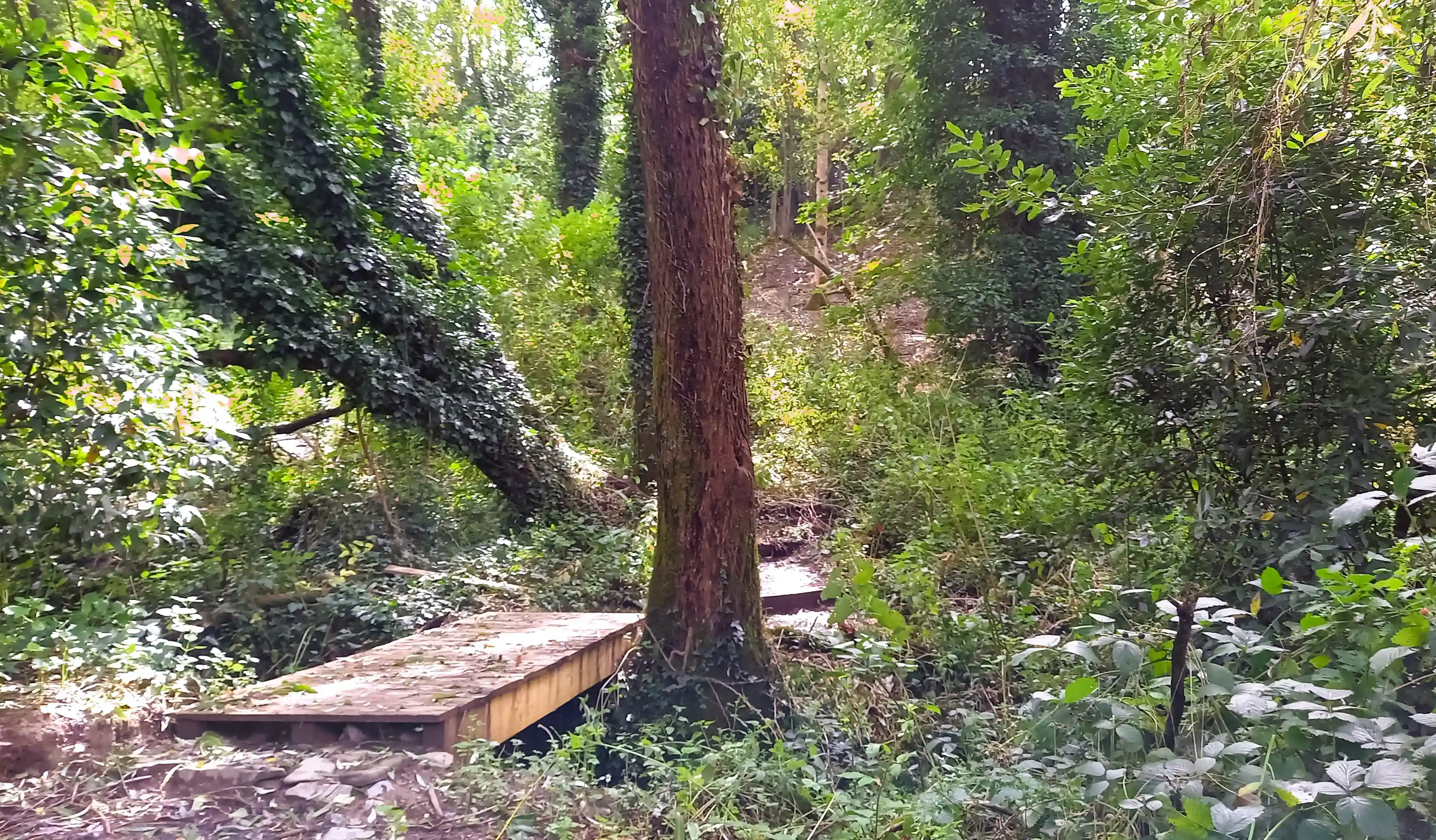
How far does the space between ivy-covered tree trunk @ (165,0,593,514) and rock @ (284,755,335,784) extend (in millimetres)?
4450

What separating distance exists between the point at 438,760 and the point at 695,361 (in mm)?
2153

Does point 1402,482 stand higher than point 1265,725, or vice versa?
point 1402,482

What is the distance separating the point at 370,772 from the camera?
3291 mm

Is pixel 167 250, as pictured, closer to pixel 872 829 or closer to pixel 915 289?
pixel 872 829

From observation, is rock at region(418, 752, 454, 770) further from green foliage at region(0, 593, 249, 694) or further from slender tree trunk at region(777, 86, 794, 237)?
slender tree trunk at region(777, 86, 794, 237)

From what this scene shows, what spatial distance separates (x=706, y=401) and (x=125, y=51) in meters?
6.28

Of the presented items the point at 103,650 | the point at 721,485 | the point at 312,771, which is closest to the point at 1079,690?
the point at 721,485

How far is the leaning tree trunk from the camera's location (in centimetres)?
429

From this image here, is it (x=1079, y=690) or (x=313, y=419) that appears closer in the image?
(x=1079, y=690)

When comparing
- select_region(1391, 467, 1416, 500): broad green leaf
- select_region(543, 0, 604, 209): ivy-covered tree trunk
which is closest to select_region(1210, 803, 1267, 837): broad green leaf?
select_region(1391, 467, 1416, 500): broad green leaf

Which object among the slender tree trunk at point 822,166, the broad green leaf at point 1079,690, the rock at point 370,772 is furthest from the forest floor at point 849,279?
the broad green leaf at point 1079,690

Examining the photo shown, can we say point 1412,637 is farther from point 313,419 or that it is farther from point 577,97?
point 577,97

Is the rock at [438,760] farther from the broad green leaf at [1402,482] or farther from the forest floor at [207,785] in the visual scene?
the broad green leaf at [1402,482]

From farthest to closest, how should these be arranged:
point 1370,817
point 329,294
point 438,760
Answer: point 329,294 → point 438,760 → point 1370,817
